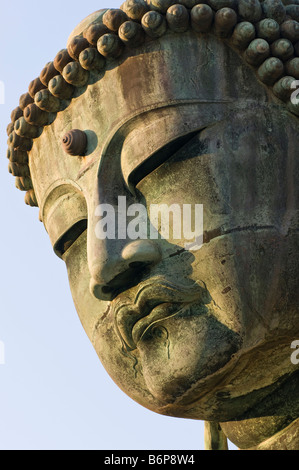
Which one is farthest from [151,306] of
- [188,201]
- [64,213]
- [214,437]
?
[214,437]

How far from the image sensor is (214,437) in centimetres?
1003

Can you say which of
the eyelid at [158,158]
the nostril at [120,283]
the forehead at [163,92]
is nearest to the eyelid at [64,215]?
the forehead at [163,92]

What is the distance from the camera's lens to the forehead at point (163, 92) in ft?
29.4

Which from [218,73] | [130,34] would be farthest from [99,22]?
[218,73]

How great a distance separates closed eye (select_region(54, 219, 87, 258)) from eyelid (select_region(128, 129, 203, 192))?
0.57 meters

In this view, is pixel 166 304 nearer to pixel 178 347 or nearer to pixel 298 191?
pixel 178 347

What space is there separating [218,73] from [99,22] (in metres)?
0.99

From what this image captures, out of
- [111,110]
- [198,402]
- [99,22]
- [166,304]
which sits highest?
[99,22]

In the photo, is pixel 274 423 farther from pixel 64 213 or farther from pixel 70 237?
pixel 64 213

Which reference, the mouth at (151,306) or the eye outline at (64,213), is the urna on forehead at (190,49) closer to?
the eye outline at (64,213)

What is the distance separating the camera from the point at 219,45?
30.1 ft

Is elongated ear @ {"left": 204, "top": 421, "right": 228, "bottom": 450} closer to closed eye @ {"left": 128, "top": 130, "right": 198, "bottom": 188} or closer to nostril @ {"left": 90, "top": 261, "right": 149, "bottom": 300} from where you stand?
nostril @ {"left": 90, "top": 261, "right": 149, "bottom": 300}

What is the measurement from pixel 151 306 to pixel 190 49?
5.94 ft

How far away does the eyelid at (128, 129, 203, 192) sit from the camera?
8922 millimetres
